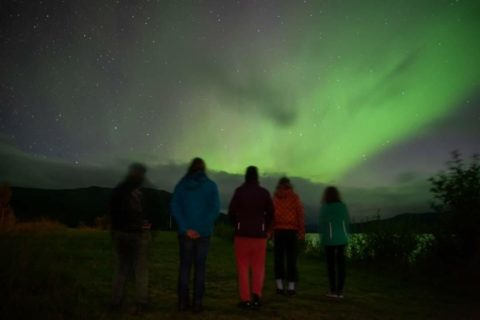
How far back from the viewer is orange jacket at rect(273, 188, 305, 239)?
916 centimetres

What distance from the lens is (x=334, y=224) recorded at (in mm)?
9094

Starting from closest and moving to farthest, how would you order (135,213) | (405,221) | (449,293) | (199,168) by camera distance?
(135,213) → (199,168) → (449,293) → (405,221)

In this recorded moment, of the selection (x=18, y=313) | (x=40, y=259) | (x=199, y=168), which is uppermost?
(x=199, y=168)

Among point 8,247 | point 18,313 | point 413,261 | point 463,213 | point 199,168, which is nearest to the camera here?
point 18,313

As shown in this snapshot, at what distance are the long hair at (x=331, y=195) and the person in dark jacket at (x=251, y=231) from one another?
1.95 m

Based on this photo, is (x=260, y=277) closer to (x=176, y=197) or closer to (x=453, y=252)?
(x=176, y=197)

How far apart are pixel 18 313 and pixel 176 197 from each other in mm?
2626

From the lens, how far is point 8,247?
7977mm

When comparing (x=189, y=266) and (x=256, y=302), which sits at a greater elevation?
(x=189, y=266)

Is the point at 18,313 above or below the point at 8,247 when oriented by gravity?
below

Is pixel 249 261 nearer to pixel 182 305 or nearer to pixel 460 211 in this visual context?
pixel 182 305

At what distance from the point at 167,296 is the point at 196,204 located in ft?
7.46

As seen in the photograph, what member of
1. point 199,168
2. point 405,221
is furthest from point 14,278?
point 405,221

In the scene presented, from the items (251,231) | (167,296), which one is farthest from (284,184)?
(167,296)
